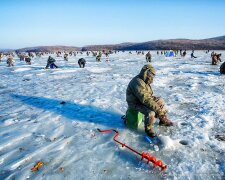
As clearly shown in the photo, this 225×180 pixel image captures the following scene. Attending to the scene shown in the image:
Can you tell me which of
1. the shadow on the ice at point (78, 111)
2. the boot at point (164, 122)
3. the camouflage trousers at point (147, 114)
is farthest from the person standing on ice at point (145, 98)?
the shadow on the ice at point (78, 111)

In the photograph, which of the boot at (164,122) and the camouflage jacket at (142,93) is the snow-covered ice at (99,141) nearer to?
the boot at (164,122)

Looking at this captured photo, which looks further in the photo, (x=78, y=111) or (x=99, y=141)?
(x=78, y=111)

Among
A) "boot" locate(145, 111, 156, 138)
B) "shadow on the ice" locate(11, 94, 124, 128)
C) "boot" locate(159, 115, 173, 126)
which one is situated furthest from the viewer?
"shadow on the ice" locate(11, 94, 124, 128)

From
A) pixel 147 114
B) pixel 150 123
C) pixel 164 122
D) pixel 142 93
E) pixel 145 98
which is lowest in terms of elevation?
pixel 164 122

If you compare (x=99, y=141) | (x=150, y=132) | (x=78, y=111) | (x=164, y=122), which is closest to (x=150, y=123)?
(x=150, y=132)

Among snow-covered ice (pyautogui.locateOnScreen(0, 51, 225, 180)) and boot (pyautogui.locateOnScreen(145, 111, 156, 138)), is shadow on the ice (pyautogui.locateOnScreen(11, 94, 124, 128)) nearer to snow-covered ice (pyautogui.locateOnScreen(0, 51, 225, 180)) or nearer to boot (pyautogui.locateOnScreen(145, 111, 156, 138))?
snow-covered ice (pyautogui.locateOnScreen(0, 51, 225, 180))

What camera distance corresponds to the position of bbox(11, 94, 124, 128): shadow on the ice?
6244 mm

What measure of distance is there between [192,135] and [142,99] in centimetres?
137

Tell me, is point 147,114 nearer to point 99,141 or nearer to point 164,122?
point 164,122

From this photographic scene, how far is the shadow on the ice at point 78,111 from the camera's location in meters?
6.24

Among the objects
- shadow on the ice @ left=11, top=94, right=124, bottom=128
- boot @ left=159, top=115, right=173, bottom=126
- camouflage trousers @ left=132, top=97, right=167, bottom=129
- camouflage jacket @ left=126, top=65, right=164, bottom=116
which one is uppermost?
camouflage jacket @ left=126, top=65, right=164, bottom=116

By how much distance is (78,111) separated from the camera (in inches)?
286

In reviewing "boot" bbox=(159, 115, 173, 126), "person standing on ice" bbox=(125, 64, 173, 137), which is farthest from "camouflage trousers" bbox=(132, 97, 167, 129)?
"boot" bbox=(159, 115, 173, 126)

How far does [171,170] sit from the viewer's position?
3791 mm
